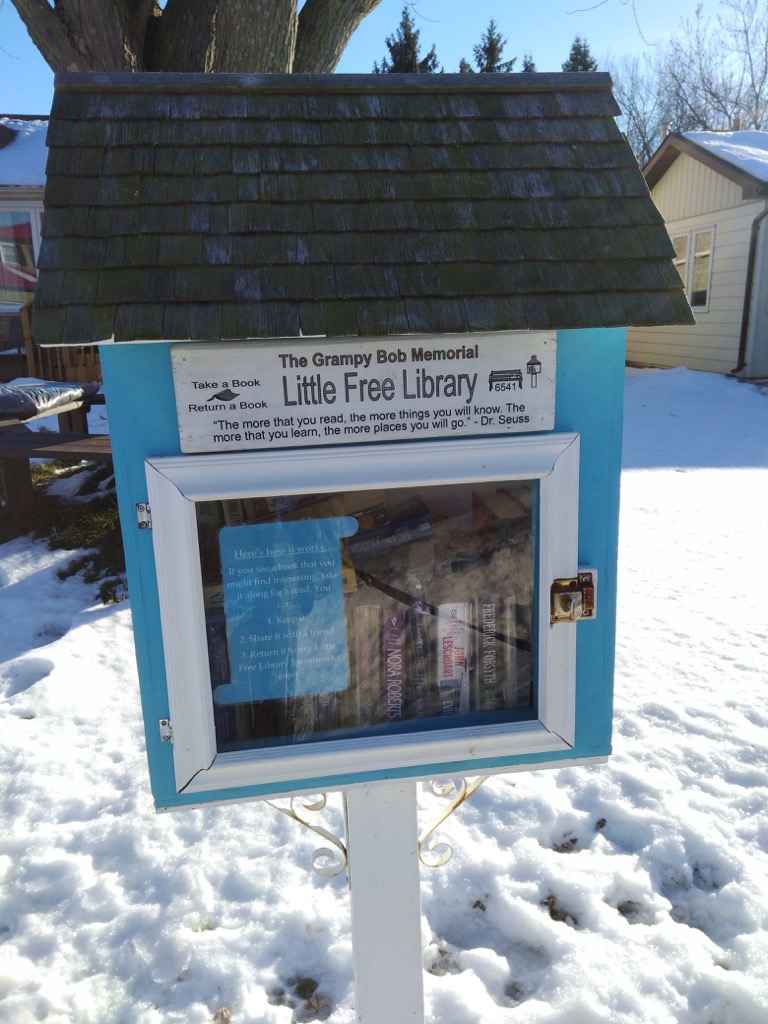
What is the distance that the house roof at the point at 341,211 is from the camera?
1.23m

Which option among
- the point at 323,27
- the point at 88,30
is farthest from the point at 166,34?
the point at 323,27

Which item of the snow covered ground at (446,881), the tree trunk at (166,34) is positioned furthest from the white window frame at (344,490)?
the tree trunk at (166,34)

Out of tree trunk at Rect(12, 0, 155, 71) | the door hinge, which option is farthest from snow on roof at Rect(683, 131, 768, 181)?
the door hinge

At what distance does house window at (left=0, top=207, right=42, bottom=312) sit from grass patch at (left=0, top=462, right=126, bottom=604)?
8.18 meters

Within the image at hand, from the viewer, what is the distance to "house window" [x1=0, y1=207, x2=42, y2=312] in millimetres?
12664

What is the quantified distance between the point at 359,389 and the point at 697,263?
43.7ft

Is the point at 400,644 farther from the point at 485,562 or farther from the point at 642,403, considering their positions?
the point at 642,403

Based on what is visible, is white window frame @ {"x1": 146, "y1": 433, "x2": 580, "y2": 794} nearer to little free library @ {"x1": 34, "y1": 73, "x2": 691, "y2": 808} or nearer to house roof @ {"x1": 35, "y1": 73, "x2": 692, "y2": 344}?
little free library @ {"x1": 34, "y1": 73, "x2": 691, "y2": 808}

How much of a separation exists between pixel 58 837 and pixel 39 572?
8.07 feet

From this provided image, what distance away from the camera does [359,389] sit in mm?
1329

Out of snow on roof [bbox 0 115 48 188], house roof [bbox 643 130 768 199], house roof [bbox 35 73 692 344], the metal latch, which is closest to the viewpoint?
house roof [bbox 35 73 692 344]

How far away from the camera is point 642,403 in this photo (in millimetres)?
10359

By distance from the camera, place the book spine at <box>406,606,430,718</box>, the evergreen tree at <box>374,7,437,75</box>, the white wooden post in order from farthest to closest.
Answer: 1. the evergreen tree at <box>374,7,437,75</box>
2. the white wooden post
3. the book spine at <box>406,606,430,718</box>

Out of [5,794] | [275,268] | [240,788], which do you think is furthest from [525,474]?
[5,794]
